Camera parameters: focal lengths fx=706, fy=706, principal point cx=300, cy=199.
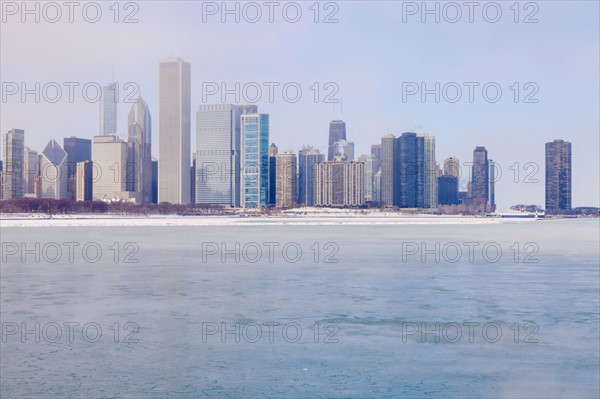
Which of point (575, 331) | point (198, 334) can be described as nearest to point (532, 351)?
point (575, 331)

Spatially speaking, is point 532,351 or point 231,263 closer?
point 532,351

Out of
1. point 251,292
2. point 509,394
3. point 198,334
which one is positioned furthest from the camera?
point 251,292

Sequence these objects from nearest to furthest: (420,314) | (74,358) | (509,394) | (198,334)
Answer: (509,394) → (74,358) → (198,334) → (420,314)

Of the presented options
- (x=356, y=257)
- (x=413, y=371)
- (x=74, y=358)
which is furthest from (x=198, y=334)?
(x=356, y=257)

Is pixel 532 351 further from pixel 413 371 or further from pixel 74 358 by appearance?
pixel 74 358

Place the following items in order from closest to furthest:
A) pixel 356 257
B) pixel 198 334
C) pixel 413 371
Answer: pixel 413 371 → pixel 198 334 → pixel 356 257

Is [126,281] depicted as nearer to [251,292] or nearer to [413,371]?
[251,292]
